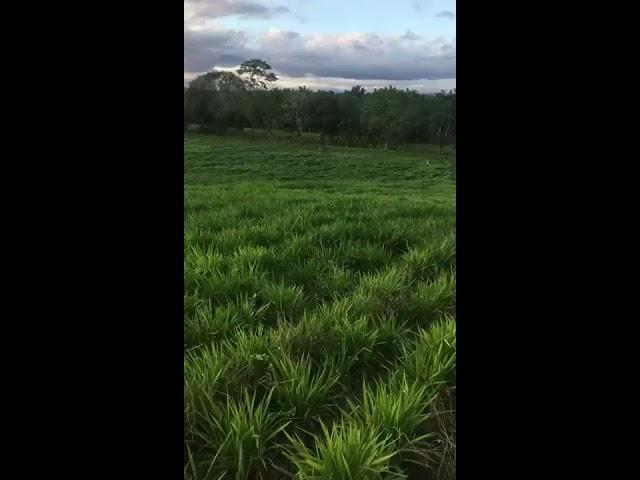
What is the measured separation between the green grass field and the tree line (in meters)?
3.02

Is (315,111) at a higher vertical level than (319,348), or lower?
higher

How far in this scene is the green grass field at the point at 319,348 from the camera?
1.38 metres

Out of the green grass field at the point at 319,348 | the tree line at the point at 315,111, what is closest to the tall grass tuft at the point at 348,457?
the green grass field at the point at 319,348

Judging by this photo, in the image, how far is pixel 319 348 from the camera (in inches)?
76.5

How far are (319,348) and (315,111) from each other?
275 inches

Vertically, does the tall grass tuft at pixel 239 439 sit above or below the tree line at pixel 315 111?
below

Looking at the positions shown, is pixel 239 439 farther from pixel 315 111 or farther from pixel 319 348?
pixel 315 111

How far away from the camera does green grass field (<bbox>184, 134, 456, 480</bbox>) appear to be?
54.3 inches

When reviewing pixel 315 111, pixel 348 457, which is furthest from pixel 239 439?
pixel 315 111

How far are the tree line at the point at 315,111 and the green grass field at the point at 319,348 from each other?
3019 mm

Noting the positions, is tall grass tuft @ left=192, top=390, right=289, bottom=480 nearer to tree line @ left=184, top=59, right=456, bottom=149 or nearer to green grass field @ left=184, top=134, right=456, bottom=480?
green grass field @ left=184, top=134, right=456, bottom=480

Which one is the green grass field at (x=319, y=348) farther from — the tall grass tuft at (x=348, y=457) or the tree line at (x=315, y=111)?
the tree line at (x=315, y=111)

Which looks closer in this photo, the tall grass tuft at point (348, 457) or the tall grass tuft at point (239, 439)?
the tall grass tuft at point (348, 457)
